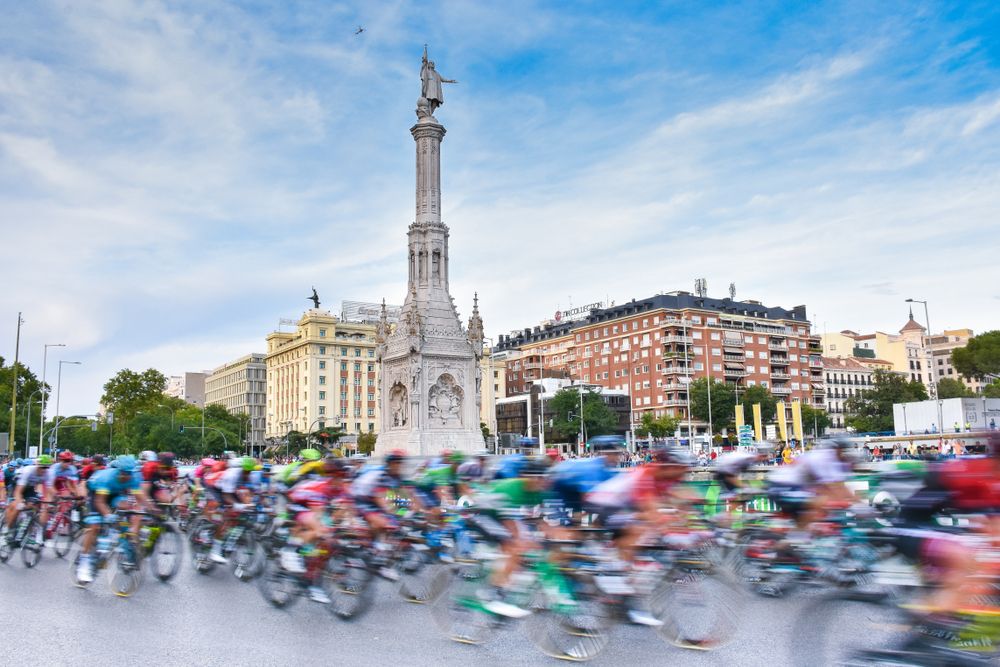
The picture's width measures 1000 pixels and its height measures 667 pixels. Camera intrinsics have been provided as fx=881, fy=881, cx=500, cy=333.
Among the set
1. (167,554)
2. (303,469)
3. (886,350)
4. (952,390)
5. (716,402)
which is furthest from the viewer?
(886,350)

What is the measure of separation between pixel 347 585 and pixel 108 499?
533cm

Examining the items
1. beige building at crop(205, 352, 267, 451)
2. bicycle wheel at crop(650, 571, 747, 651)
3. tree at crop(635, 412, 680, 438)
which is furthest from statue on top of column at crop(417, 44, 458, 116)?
beige building at crop(205, 352, 267, 451)

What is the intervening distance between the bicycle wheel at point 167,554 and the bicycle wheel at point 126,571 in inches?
19.8

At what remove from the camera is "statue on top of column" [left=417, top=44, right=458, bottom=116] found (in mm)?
45406

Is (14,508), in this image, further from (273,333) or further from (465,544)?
(273,333)

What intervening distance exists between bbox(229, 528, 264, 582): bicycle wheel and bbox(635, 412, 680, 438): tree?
8864cm

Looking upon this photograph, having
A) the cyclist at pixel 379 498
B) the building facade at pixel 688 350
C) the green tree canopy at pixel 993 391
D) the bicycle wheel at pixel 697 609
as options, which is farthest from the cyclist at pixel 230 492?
the green tree canopy at pixel 993 391

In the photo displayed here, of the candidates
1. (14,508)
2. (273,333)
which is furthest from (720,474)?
(273,333)

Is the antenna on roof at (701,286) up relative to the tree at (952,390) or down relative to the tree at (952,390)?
up

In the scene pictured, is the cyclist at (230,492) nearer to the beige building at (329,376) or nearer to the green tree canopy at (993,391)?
the green tree canopy at (993,391)

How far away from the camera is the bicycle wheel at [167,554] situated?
1384 centimetres

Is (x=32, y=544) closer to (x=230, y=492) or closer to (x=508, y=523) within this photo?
(x=230, y=492)

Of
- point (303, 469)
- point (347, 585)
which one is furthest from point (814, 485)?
point (303, 469)

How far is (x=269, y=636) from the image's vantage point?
34.1ft
